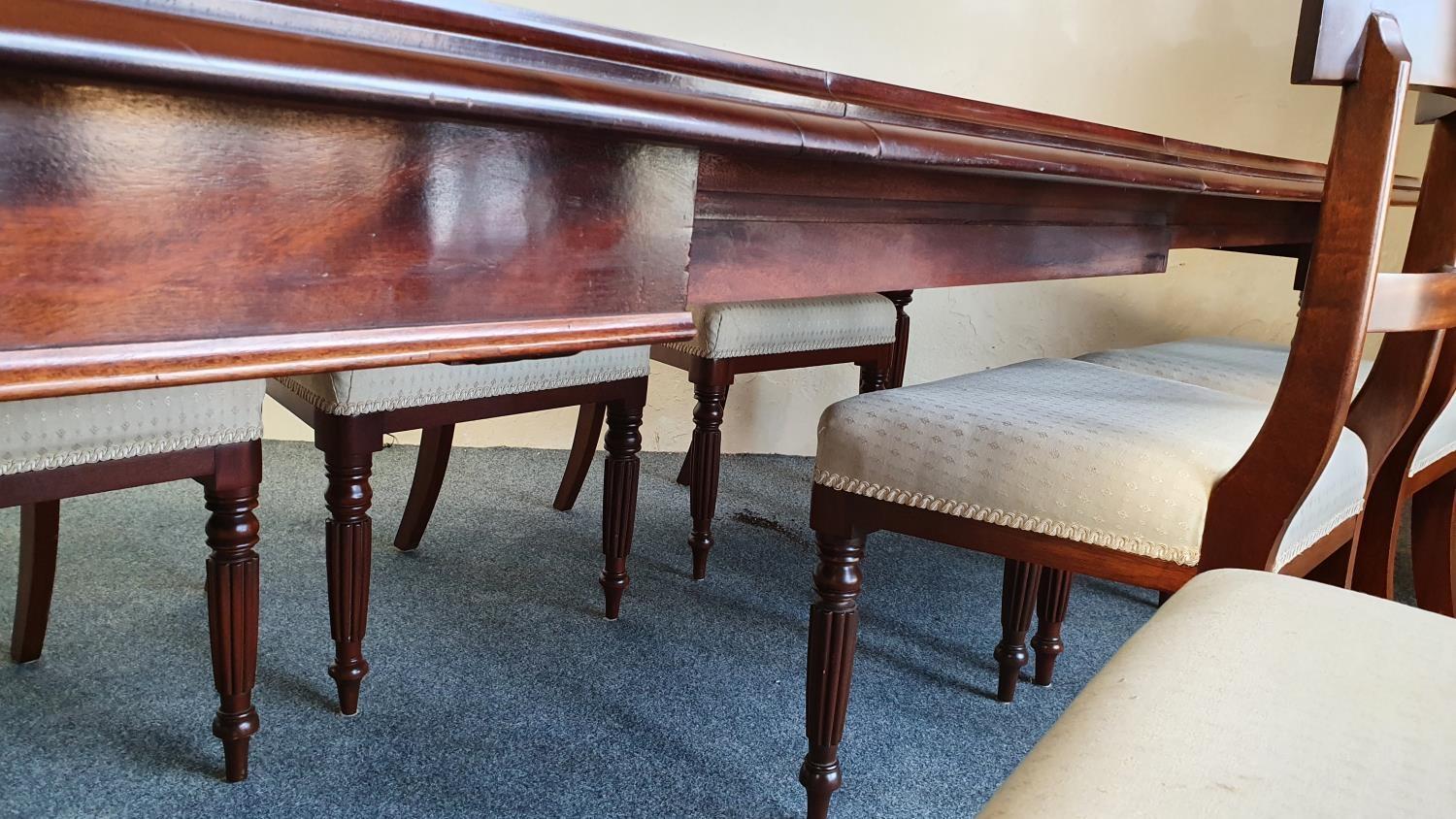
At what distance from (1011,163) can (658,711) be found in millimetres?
976

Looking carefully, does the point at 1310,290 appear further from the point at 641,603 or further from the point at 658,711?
the point at 641,603

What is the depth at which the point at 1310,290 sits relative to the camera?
0.89 m

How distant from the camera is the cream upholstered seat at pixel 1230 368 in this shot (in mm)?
1466

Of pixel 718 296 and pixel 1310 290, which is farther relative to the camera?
pixel 1310 290

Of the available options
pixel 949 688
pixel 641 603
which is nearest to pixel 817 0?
pixel 641 603

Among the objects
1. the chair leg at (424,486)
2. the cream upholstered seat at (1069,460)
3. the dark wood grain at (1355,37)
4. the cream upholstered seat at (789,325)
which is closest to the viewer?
the dark wood grain at (1355,37)

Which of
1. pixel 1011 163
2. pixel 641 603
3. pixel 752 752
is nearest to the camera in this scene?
pixel 1011 163

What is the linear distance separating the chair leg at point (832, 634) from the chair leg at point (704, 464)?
79 centimetres

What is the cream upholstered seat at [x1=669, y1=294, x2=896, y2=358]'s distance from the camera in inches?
74.2

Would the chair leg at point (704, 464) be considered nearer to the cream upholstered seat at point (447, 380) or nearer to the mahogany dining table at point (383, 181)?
the cream upholstered seat at point (447, 380)

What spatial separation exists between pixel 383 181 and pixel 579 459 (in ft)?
6.28

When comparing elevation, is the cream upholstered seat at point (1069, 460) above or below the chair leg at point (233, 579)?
above

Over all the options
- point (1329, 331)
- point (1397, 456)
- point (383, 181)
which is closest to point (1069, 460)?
point (1329, 331)

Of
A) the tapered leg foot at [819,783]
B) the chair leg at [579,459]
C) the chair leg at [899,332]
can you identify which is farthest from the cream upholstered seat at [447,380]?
the chair leg at [899,332]
